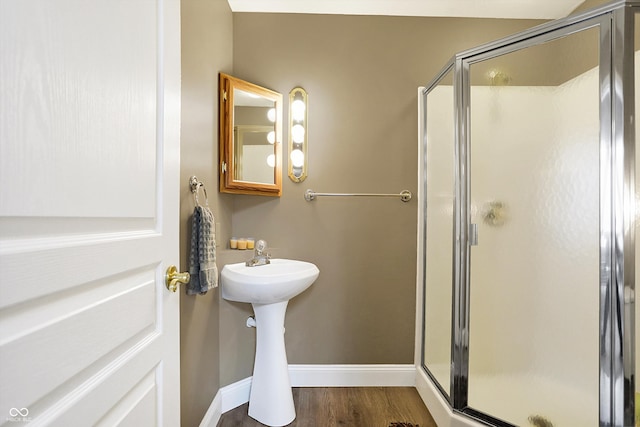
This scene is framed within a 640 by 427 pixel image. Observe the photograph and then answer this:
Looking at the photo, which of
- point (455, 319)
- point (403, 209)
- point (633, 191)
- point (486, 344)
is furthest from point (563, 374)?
point (403, 209)

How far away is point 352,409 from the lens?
→ 178 cm

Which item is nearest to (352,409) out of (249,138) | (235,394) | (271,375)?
(271,375)

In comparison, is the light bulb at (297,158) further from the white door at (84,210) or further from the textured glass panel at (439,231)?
the white door at (84,210)

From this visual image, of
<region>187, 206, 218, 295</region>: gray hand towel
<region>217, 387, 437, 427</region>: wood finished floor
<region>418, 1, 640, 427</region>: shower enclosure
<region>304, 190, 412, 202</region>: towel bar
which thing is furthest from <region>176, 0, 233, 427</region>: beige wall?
<region>418, 1, 640, 427</region>: shower enclosure

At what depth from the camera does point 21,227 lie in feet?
1.34

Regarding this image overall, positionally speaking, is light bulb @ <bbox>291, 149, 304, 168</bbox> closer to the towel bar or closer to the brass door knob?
the towel bar

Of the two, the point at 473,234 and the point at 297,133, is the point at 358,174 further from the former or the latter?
the point at 473,234

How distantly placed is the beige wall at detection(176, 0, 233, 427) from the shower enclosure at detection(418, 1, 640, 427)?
124 cm

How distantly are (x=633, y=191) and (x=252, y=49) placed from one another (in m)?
2.06

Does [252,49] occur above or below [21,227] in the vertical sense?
above

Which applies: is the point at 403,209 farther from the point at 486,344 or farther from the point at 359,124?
the point at 486,344

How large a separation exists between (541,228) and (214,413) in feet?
6.04

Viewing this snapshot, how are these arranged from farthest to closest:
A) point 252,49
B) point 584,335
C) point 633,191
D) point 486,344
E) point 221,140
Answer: point 252,49
point 221,140
point 486,344
point 584,335
point 633,191

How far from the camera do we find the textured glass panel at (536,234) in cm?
128
